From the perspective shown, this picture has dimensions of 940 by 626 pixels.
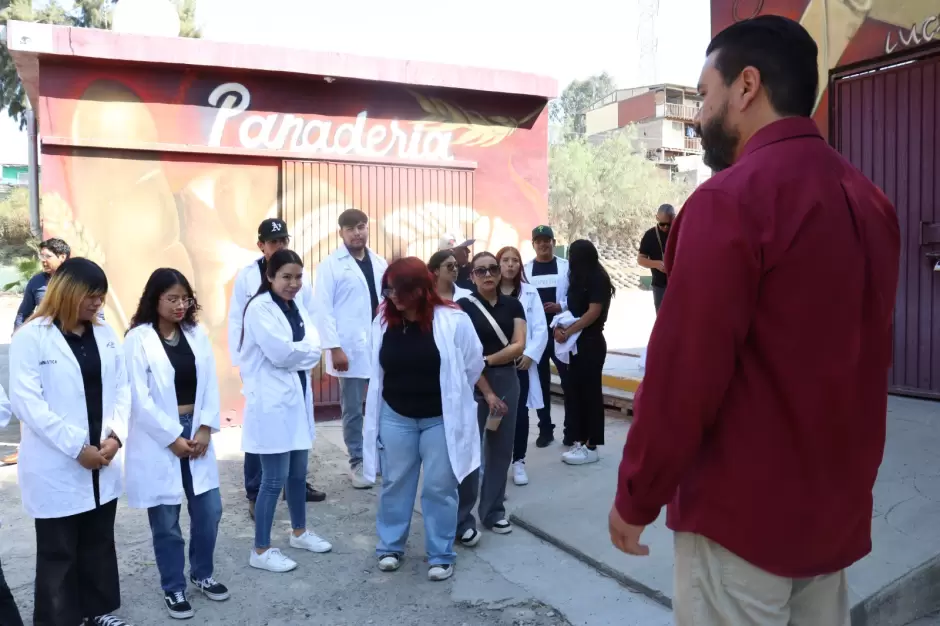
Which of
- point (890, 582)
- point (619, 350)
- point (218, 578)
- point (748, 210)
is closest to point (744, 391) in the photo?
point (748, 210)

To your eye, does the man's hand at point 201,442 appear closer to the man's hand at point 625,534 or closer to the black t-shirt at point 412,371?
the black t-shirt at point 412,371

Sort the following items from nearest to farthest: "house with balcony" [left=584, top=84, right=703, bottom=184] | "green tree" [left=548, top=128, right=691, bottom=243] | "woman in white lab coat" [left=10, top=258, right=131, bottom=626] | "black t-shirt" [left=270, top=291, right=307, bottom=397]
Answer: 1. "woman in white lab coat" [left=10, top=258, right=131, bottom=626]
2. "black t-shirt" [left=270, top=291, right=307, bottom=397]
3. "green tree" [left=548, top=128, right=691, bottom=243]
4. "house with balcony" [left=584, top=84, right=703, bottom=184]

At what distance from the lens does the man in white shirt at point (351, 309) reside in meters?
6.63

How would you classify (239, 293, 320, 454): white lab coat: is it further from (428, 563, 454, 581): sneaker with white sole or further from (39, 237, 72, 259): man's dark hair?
(39, 237, 72, 259): man's dark hair

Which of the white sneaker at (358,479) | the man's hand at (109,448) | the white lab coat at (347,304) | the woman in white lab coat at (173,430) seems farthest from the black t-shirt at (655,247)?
the man's hand at (109,448)

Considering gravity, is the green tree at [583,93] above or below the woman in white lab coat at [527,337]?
above

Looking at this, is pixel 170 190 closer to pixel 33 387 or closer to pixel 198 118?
pixel 198 118

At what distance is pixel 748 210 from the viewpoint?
167 centimetres

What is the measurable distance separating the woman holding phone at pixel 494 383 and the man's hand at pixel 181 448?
72.4 inches

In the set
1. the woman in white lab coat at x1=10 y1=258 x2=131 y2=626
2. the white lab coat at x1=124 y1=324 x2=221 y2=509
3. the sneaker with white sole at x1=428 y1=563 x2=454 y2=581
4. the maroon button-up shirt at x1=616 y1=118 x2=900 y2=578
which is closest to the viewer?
the maroon button-up shirt at x1=616 y1=118 x2=900 y2=578

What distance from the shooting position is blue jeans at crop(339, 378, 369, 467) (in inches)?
261

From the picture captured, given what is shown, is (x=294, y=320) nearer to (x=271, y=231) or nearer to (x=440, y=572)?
(x=271, y=231)

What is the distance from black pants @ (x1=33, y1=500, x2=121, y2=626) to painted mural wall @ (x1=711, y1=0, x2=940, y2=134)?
6.29 meters

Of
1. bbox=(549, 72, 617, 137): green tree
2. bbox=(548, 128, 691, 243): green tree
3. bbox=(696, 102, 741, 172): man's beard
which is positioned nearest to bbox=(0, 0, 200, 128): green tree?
bbox=(548, 128, 691, 243): green tree
